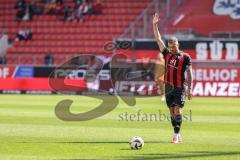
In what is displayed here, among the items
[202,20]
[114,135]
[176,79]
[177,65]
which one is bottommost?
[202,20]

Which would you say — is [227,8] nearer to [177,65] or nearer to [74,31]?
[74,31]

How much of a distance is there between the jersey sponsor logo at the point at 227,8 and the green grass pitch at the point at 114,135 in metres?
16.7

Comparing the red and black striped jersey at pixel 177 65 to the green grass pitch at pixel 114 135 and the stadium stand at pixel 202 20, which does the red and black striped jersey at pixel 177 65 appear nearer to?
the green grass pitch at pixel 114 135

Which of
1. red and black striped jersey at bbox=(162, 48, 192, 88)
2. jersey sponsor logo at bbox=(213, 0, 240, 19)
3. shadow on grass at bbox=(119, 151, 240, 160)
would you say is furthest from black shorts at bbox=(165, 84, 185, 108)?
jersey sponsor logo at bbox=(213, 0, 240, 19)

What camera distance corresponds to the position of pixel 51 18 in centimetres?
4744

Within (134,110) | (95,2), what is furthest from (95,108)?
(95,2)

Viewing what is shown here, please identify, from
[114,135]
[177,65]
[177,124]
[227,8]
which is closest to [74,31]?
[227,8]

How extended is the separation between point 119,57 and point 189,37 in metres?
4.19

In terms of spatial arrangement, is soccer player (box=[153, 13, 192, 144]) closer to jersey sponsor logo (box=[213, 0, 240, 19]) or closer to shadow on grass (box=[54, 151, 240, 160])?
shadow on grass (box=[54, 151, 240, 160])

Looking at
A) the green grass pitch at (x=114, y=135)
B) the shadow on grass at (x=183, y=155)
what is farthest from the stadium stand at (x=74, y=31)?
the shadow on grass at (x=183, y=155)

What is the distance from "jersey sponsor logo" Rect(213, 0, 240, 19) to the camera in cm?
4075

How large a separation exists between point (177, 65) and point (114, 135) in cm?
242

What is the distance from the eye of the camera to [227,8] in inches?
1622

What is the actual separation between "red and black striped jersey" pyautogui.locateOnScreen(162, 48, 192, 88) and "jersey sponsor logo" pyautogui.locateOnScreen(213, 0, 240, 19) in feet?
86.2
